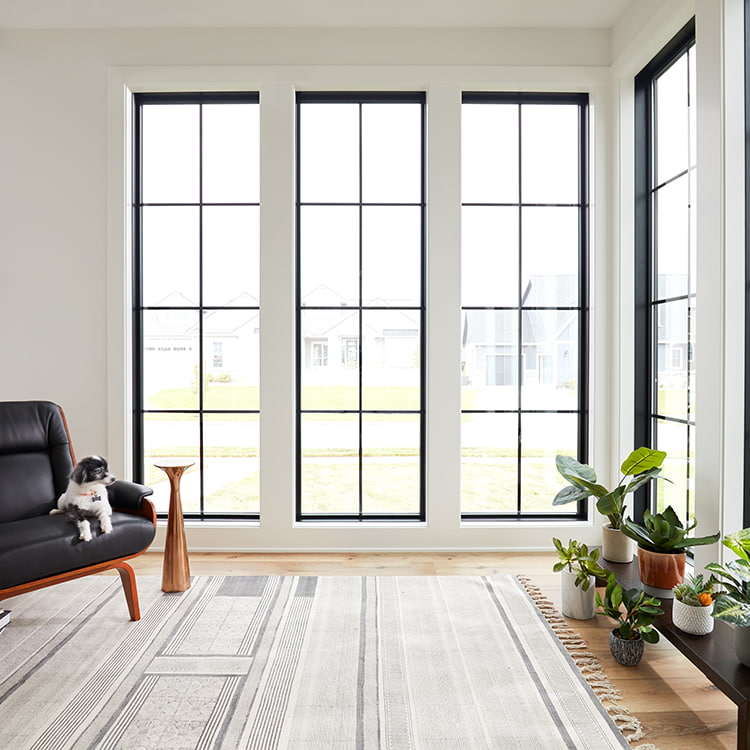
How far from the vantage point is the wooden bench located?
1525 millimetres

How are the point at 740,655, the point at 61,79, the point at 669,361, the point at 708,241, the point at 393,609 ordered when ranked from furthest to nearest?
the point at 61,79 → the point at 669,361 → the point at 393,609 → the point at 708,241 → the point at 740,655

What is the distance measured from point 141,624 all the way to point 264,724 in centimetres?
94

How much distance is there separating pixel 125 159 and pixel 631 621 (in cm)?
348

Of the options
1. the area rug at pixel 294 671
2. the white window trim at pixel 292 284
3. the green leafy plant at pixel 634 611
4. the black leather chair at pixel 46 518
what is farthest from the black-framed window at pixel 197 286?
the green leafy plant at pixel 634 611

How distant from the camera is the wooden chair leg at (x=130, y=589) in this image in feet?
8.01

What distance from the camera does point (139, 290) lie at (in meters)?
3.48

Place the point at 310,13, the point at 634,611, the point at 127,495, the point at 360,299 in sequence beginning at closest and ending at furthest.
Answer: the point at 634,611, the point at 127,495, the point at 310,13, the point at 360,299

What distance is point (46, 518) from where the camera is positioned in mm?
2449

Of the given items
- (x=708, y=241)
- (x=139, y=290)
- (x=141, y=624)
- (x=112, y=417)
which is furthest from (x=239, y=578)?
(x=708, y=241)

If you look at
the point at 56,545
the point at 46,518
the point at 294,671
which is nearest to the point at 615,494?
the point at 294,671

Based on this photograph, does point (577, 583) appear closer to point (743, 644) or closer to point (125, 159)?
point (743, 644)

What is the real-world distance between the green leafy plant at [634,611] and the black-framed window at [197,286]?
2155mm

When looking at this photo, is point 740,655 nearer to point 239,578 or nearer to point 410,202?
point 239,578

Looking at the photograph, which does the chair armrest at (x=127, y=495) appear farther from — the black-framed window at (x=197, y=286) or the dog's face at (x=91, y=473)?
the black-framed window at (x=197, y=286)
